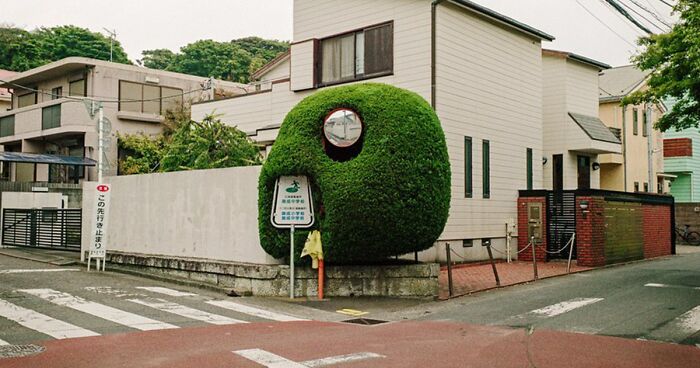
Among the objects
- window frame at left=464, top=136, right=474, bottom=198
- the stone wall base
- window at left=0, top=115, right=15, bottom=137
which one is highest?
window at left=0, top=115, right=15, bottom=137

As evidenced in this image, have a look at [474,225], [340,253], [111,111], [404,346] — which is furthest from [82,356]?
[111,111]

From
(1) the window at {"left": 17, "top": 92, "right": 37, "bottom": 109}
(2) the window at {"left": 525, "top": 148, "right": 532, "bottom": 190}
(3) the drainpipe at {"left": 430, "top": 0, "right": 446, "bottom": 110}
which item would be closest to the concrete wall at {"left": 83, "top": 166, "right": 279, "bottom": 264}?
(3) the drainpipe at {"left": 430, "top": 0, "right": 446, "bottom": 110}

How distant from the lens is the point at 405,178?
12359mm

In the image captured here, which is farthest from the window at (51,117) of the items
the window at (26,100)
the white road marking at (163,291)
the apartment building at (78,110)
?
the white road marking at (163,291)

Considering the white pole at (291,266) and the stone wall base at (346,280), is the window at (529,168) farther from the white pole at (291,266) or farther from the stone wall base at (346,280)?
the white pole at (291,266)

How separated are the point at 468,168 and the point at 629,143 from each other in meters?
15.6

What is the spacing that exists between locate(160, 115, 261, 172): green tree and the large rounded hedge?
591 cm

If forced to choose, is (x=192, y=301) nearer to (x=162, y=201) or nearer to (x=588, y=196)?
(x=162, y=201)

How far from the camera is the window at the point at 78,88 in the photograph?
3272 centimetres

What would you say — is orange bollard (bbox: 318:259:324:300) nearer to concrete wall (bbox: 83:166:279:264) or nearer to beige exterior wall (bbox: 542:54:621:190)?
concrete wall (bbox: 83:166:279:264)

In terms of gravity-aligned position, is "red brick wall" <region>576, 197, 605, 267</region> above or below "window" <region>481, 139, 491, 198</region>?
below

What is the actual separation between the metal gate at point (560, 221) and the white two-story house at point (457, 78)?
4.15ft

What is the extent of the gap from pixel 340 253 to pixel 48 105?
25.9 m

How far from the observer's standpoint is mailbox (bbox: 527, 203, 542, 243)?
832 inches
